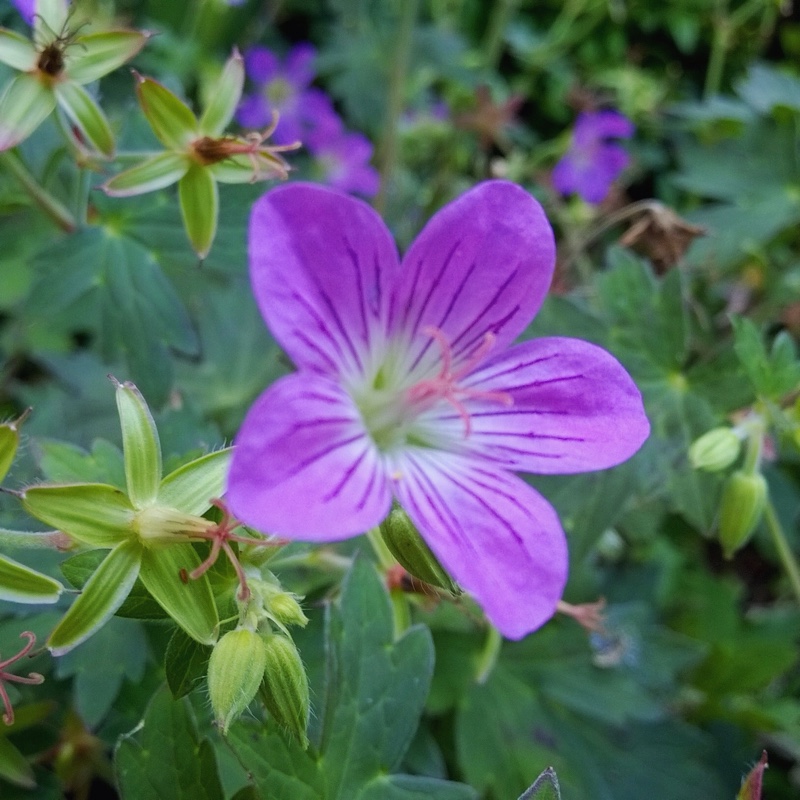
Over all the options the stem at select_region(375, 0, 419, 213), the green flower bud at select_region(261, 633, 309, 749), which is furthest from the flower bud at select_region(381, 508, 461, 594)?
the stem at select_region(375, 0, 419, 213)

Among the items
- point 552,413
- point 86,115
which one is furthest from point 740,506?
point 86,115

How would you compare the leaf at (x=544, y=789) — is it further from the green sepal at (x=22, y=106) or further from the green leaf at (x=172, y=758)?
the green sepal at (x=22, y=106)

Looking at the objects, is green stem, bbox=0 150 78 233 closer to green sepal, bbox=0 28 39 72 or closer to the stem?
green sepal, bbox=0 28 39 72

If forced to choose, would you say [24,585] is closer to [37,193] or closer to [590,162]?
[37,193]

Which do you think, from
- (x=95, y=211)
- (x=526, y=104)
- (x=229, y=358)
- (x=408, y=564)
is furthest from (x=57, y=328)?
(x=526, y=104)

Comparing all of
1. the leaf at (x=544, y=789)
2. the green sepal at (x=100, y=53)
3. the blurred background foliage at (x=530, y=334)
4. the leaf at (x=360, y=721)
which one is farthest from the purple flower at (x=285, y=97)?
the leaf at (x=544, y=789)

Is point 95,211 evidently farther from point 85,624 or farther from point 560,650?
point 560,650

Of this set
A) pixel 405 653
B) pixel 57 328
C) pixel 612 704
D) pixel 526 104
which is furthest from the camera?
pixel 526 104
